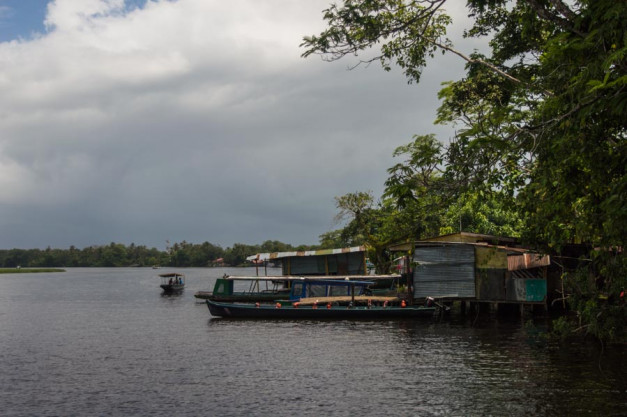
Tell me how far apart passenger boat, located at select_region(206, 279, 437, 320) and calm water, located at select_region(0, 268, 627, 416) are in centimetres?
105

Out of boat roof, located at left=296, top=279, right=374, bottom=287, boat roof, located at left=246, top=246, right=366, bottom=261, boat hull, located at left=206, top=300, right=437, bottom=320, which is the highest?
boat roof, located at left=246, top=246, right=366, bottom=261

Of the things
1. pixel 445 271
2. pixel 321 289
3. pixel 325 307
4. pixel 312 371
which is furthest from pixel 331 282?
pixel 312 371

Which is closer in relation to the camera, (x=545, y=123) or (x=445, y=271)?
(x=545, y=123)

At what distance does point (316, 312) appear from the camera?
34.3 metres

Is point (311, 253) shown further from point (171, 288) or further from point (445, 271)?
point (171, 288)

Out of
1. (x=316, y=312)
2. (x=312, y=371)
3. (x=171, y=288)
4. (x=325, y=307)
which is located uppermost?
(x=325, y=307)

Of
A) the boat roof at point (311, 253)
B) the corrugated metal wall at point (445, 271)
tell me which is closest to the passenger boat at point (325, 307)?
the corrugated metal wall at point (445, 271)

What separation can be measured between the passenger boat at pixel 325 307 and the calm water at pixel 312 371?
3.44 feet

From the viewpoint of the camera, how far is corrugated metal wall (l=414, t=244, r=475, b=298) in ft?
109

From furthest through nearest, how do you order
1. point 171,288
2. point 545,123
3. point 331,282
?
point 171,288, point 331,282, point 545,123

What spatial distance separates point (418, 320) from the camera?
33375 mm

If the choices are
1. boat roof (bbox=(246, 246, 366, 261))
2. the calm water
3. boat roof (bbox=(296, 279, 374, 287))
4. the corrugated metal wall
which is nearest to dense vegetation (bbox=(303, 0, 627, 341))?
the calm water

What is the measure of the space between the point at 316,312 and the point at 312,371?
1420 centimetres

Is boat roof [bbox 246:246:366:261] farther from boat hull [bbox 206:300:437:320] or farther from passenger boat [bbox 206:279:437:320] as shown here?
boat hull [bbox 206:300:437:320]
